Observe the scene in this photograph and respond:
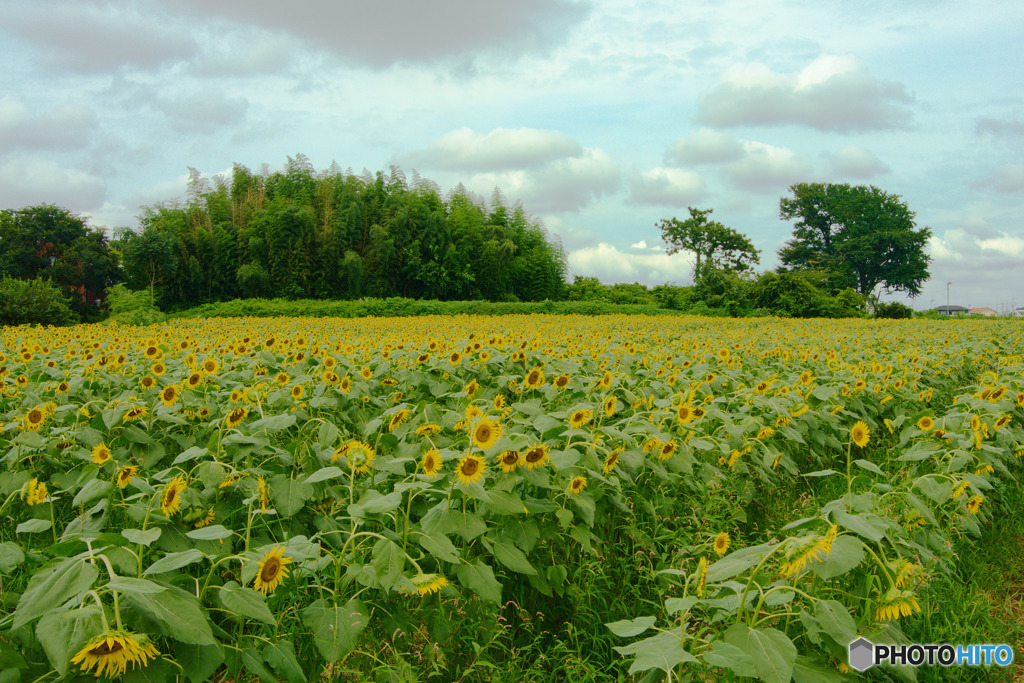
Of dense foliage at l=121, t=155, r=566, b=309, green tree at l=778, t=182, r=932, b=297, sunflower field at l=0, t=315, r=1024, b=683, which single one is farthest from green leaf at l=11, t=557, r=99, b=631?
green tree at l=778, t=182, r=932, b=297

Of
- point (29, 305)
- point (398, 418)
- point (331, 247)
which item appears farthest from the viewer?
point (331, 247)

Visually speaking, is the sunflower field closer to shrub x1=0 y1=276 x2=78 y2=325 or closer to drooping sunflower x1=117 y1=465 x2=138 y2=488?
drooping sunflower x1=117 y1=465 x2=138 y2=488

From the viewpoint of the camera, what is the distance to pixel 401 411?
6.97 feet

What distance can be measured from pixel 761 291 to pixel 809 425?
2393 centimetres

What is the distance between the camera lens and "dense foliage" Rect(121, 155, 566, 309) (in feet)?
81.4

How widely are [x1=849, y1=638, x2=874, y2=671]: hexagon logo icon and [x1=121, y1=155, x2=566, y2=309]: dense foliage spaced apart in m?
24.4

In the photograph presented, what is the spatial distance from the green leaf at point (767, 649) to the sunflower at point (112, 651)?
40.1 inches

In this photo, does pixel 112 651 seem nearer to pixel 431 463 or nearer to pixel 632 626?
pixel 431 463

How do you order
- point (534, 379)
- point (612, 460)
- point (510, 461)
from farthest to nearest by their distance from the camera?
point (534, 379), point (612, 460), point (510, 461)

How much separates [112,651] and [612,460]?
1.45 metres

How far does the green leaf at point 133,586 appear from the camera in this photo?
943mm

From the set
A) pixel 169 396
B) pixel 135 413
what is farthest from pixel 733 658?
pixel 169 396

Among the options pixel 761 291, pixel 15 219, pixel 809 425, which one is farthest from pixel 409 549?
pixel 15 219

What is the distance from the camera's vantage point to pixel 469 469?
157 cm
